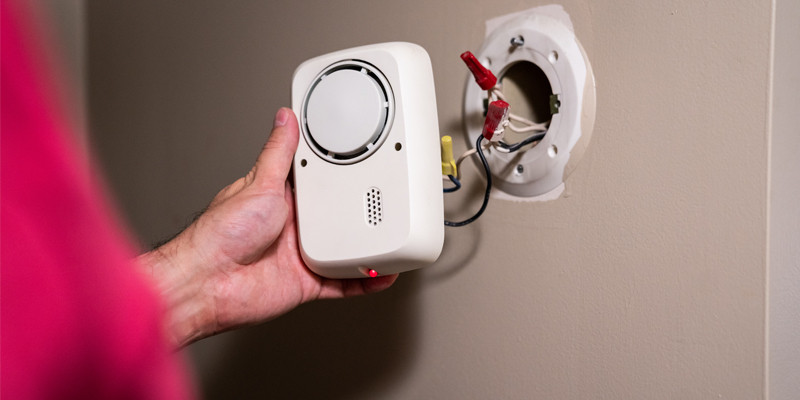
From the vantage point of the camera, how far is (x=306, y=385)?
39.4 inches

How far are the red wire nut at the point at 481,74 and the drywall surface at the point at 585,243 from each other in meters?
0.10

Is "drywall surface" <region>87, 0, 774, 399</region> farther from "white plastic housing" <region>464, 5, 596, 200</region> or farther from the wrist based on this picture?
the wrist

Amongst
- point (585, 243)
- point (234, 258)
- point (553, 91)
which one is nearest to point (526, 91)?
point (553, 91)

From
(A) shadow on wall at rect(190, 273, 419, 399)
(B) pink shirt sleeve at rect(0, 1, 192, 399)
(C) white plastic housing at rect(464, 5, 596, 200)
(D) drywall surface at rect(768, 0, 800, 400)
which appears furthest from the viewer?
(A) shadow on wall at rect(190, 273, 419, 399)

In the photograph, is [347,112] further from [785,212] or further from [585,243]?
[785,212]

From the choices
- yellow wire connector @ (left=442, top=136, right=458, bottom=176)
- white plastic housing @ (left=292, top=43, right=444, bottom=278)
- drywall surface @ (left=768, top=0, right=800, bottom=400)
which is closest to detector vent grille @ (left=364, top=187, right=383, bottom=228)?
white plastic housing @ (left=292, top=43, right=444, bottom=278)

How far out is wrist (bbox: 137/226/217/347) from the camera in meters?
0.66

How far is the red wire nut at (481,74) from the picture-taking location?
2.16 ft

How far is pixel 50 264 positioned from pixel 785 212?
2.15 feet

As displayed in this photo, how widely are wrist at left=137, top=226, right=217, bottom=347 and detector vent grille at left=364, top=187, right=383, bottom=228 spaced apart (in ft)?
0.80

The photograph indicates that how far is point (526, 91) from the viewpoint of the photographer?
29.4 inches

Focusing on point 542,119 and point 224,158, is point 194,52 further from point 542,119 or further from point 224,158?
point 542,119

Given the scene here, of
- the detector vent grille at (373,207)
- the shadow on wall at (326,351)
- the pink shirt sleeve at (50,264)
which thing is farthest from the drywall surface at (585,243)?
the pink shirt sleeve at (50,264)

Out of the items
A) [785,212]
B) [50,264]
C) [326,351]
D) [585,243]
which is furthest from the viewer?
[326,351]
